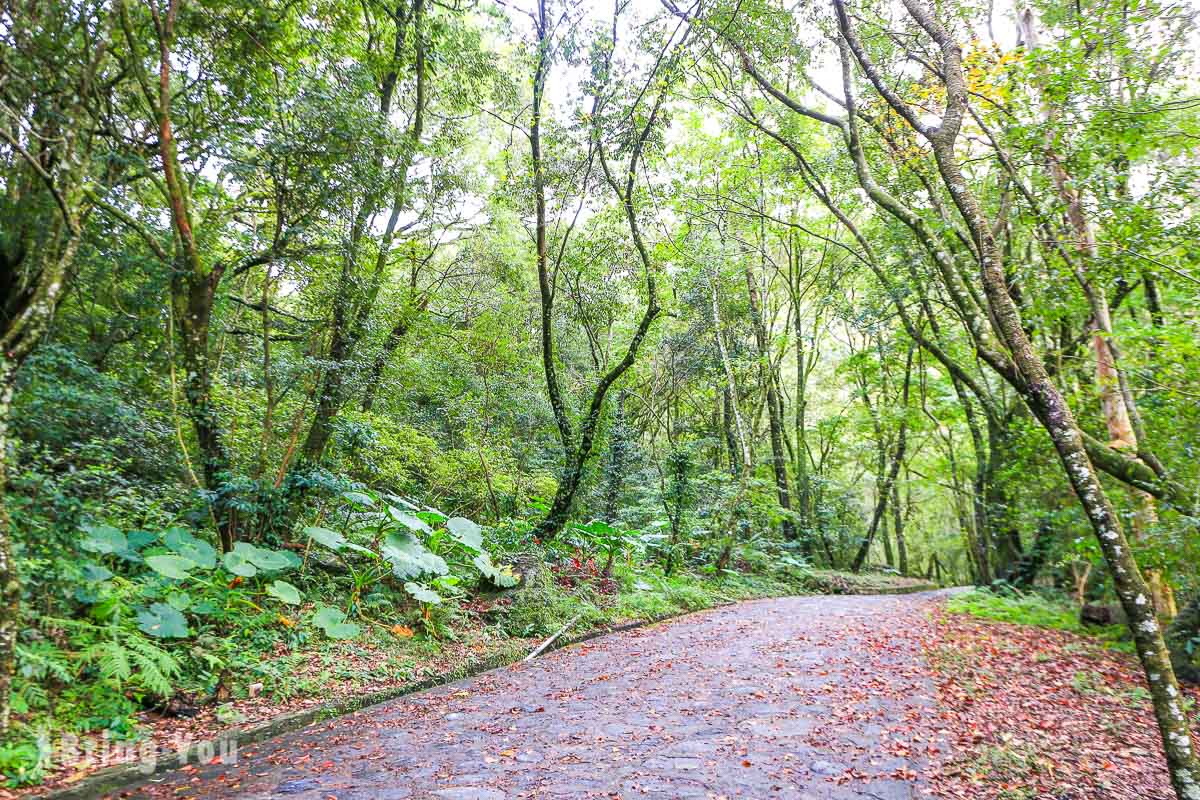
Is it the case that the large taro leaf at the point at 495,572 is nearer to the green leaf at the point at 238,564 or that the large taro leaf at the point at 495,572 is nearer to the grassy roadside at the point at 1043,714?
the green leaf at the point at 238,564

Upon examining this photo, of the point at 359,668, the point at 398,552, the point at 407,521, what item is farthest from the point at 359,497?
the point at 359,668

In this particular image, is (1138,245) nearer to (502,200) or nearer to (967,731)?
(967,731)

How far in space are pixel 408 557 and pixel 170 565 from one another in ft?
8.07

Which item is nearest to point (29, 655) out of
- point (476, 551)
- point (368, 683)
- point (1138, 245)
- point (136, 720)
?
point (136, 720)

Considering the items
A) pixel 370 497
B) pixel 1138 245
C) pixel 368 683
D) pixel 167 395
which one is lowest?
pixel 368 683

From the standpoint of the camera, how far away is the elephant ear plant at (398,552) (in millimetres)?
6699

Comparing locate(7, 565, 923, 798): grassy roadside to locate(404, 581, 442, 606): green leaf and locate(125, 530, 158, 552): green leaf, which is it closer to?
locate(404, 581, 442, 606): green leaf

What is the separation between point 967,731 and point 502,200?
393 inches

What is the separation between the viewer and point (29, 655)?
3734 mm

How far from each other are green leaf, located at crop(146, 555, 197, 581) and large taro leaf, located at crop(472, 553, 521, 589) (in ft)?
12.1

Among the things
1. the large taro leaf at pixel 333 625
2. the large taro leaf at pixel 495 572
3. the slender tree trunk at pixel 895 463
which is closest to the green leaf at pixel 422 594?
the large taro leaf at pixel 333 625

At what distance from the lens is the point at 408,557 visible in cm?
698

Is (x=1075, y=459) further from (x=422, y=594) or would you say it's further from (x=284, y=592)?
(x=284, y=592)

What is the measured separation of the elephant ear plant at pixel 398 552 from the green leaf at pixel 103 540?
1680 mm
